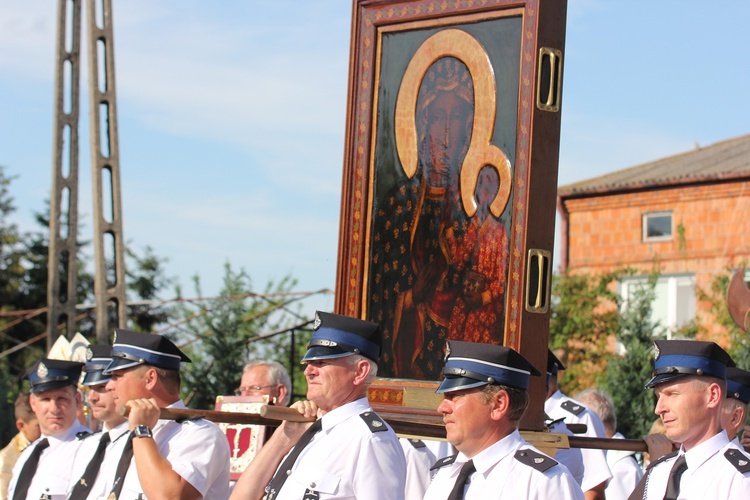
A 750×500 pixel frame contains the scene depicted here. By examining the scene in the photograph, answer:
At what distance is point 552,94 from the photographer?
224 inches


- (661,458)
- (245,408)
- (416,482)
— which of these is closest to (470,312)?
(416,482)

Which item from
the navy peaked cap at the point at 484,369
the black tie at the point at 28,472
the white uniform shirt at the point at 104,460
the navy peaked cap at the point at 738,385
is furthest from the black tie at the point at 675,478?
the black tie at the point at 28,472

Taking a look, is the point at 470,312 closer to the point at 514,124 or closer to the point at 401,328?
the point at 401,328

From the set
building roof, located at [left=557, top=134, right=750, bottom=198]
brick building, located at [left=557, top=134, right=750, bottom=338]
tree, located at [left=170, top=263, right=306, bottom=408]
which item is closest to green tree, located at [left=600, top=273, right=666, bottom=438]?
tree, located at [left=170, top=263, right=306, bottom=408]

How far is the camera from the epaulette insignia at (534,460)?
166 inches

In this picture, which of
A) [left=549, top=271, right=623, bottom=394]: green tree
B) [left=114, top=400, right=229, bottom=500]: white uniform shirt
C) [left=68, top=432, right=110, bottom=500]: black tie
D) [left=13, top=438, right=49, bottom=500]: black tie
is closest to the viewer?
[left=114, top=400, right=229, bottom=500]: white uniform shirt

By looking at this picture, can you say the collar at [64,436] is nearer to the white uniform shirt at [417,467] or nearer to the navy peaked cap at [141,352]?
the navy peaked cap at [141,352]

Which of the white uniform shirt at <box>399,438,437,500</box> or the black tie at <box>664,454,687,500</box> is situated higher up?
the black tie at <box>664,454,687,500</box>

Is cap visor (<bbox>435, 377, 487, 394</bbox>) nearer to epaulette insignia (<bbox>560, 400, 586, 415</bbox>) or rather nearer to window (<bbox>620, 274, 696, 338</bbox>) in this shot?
epaulette insignia (<bbox>560, 400, 586, 415</bbox>)

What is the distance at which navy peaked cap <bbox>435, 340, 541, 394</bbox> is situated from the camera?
14.3 ft

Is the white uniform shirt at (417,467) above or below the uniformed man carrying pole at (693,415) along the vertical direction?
below

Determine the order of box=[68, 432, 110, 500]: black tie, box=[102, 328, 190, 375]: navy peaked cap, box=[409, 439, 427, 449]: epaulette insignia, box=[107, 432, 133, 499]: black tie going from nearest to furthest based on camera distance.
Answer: box=[107, 432, 133, 499]: black tie
box=[102, 328, 190, 375]: navy peaked cap
box=[68, 432, 110, 500]: black tie
box=[409, 439, 427, 449]: epaulette insignia

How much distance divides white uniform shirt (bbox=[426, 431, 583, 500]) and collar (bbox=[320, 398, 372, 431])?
0.57 meters

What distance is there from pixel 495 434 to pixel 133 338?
2.01 meters
